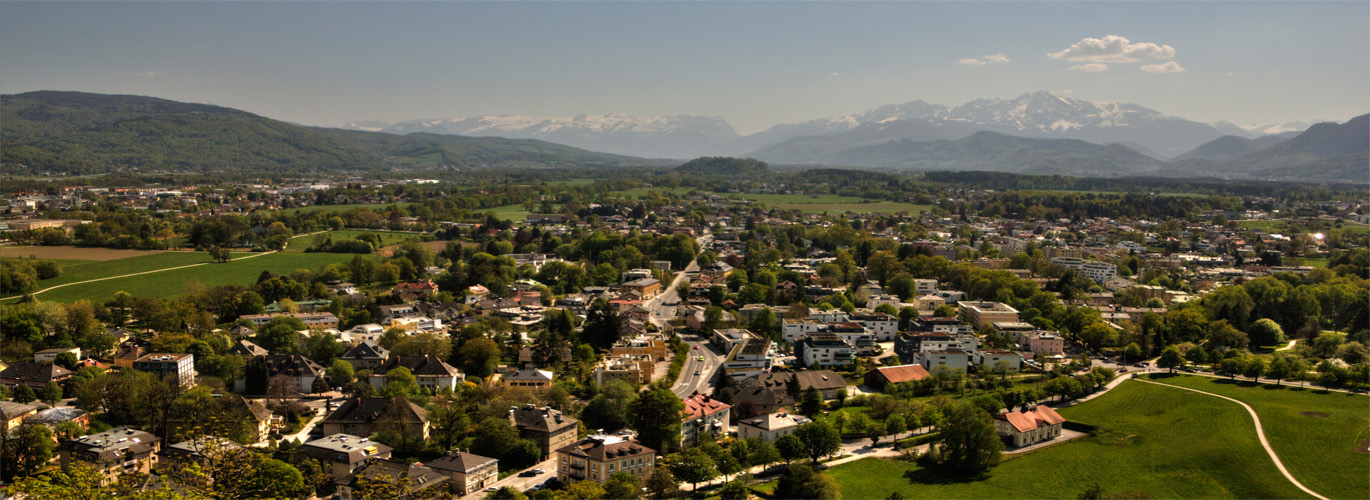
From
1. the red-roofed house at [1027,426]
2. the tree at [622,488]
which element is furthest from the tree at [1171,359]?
the tree at [622,488]

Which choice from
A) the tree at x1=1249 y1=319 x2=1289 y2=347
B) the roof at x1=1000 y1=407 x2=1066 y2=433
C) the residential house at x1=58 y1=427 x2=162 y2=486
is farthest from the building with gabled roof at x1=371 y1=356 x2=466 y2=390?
the tree at x1=1249 y1=319 x2=1289 y2=347

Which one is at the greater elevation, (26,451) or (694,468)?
(26,451)

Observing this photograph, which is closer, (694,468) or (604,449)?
(694,468)

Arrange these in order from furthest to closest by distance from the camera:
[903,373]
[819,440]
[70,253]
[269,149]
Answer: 1. [269,149]
2. [70,253]
3. [903,373]
4. [819,440]

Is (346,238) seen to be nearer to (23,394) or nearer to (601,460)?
(23,394)

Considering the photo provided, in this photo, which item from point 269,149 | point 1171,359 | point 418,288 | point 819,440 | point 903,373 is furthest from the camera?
point 269,149

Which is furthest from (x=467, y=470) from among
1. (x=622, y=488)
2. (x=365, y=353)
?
(x=365, y=353)

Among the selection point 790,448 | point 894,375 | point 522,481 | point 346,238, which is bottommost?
point 522,481
